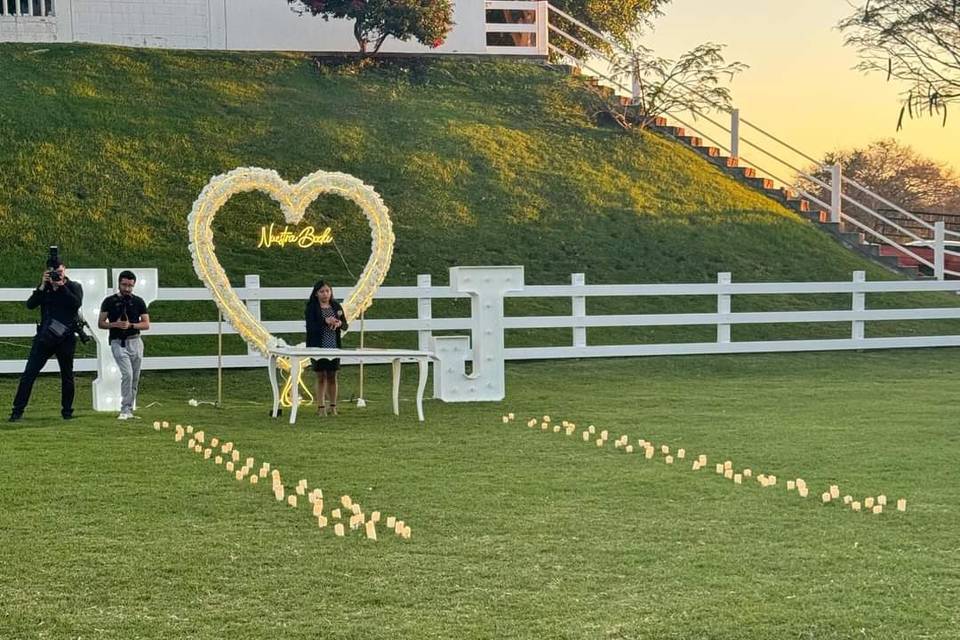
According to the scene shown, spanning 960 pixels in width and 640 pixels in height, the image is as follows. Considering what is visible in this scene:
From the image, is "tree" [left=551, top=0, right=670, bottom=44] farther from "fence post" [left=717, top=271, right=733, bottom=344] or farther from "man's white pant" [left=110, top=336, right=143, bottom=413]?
"man's white pant" [left=110, top=336, right=143, bottom=413]

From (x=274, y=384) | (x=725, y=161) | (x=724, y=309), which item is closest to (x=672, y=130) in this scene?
(x=725, y=161)

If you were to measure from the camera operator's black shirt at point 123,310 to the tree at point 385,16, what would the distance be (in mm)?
20285

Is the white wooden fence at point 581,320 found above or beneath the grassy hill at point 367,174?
beneath

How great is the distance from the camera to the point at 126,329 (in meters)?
13.3

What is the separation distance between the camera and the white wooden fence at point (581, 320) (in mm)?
16906

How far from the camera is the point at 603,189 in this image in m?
28.3

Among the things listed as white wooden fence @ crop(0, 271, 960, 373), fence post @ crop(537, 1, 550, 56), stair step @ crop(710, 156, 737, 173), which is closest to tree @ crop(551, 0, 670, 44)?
fence post @ crop(537, 1, 550, 56)

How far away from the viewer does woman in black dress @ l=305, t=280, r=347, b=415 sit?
13.6 metres

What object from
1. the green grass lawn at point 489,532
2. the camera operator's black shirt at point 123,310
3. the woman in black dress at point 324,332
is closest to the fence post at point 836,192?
the green grass lawn at point 489,532

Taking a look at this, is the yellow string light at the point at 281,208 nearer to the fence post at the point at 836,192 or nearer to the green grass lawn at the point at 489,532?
the green grass lawn at the point at 489,532

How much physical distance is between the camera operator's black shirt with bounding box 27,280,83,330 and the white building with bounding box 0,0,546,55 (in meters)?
20.1

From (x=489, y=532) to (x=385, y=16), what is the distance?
85.8 ft

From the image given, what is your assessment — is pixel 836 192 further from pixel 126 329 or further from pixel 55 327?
pixel 55 327

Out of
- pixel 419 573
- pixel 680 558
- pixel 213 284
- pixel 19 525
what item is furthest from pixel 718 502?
pixel 213 284
